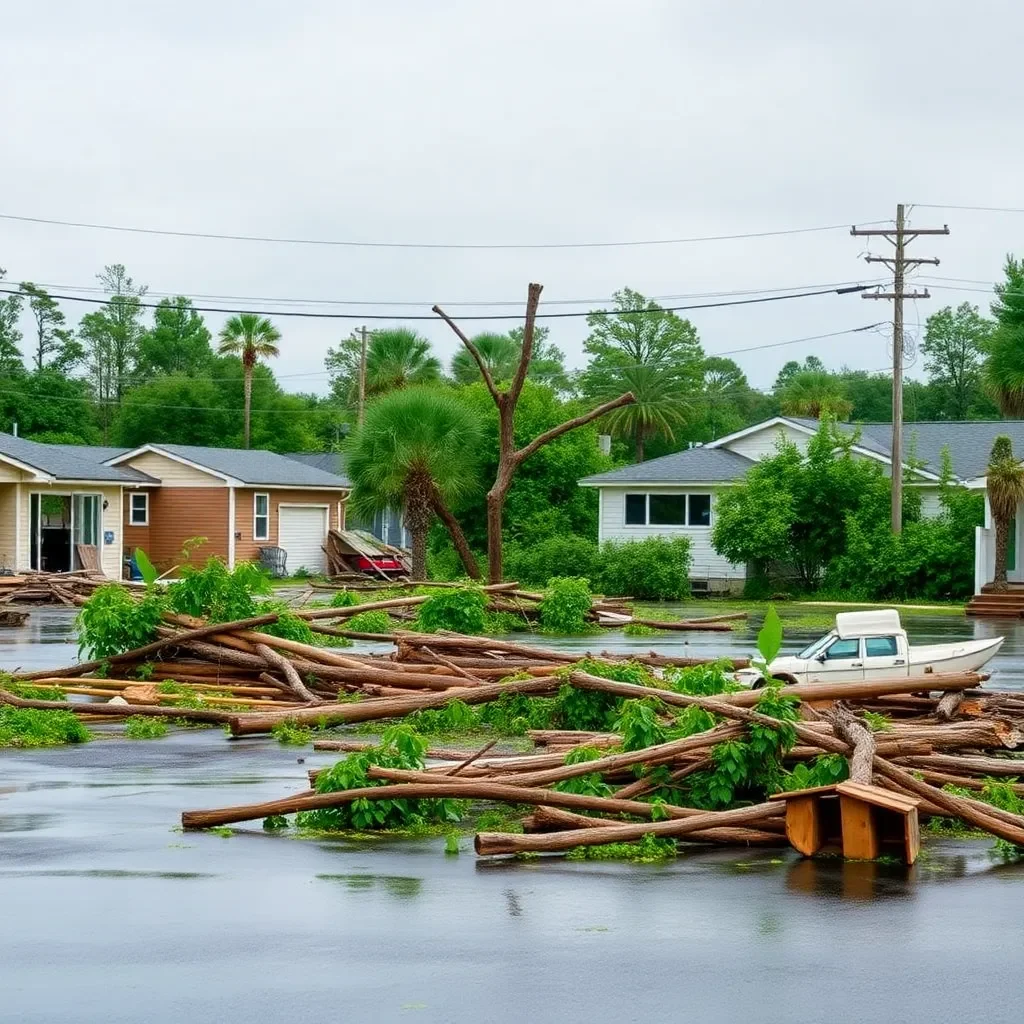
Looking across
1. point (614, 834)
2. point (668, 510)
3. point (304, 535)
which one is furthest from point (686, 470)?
point (614, 834)

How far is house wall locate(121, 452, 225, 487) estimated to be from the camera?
5434 centimetres

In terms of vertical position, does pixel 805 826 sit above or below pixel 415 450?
below

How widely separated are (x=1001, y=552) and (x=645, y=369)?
164ft

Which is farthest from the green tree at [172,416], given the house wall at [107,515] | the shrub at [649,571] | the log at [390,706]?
the log at [390,706]

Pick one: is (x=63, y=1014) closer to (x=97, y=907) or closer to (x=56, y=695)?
(x=97, y=907)

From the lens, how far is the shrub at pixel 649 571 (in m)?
45.5

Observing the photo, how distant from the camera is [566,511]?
54469 millimetres

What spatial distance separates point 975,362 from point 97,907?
96934mm

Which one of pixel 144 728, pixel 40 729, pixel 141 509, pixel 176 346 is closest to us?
pixel 40 729

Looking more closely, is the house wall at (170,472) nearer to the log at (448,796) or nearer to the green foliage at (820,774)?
the log at (448,796)

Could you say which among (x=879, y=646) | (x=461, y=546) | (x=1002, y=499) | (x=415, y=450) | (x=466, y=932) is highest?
(x=415, y=450)

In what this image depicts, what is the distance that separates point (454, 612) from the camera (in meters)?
25.0

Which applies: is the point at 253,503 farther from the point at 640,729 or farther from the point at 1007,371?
the point at 640,729

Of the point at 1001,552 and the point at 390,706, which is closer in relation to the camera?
the point at 390,706
